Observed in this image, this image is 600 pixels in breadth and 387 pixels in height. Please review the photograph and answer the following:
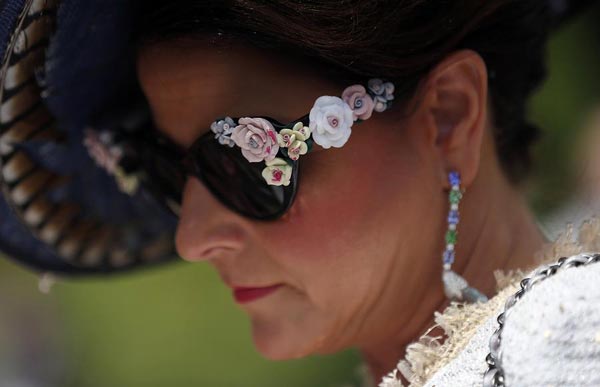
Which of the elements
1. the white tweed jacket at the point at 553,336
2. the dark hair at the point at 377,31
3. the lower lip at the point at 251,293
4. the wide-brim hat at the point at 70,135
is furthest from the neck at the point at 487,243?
the wide-brim hat at the point at 70,135

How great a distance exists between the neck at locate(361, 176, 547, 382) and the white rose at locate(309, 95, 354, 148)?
0.24 metres

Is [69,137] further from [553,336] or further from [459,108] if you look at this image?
[553,336]

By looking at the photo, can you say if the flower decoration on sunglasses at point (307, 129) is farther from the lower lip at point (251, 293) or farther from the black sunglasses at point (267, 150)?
the lower lip at point (251, 293)

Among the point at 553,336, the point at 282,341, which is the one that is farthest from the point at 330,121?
the point at 553,336

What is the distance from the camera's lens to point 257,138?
4.77 ft

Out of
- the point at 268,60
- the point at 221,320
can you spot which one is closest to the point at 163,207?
the point at 268,60

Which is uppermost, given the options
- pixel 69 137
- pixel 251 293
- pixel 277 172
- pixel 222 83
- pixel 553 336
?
pixel 69 137

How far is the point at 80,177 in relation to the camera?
2.06 m

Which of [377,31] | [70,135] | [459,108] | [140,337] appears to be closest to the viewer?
[377,31]

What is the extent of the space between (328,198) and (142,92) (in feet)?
1.61

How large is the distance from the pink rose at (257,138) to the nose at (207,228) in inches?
6.1

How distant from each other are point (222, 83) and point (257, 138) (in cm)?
12

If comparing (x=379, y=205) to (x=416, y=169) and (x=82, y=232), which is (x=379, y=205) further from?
(x=82, y=232)

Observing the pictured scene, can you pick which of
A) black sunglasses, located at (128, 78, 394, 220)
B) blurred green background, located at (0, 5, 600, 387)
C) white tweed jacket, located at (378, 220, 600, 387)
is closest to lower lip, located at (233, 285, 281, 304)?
black sunglasses, located at (128, 78, 394, 220)
